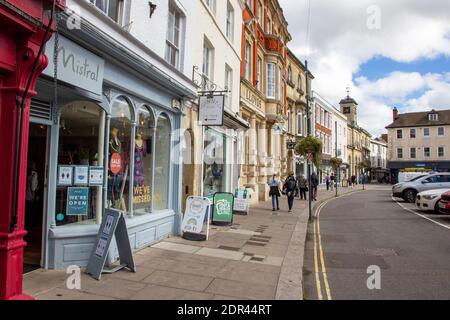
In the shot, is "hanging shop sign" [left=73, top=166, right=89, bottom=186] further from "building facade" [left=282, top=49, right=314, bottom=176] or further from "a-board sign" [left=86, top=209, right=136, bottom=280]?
"building facade" [left=282, top=49, right=314, bottom=176]

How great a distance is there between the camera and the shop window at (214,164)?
42.7ft

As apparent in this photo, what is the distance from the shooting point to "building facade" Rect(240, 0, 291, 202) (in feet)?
58.7

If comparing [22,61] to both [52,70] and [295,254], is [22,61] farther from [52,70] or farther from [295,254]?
[295,254]

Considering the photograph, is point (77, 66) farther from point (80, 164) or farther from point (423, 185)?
point (423, 185)

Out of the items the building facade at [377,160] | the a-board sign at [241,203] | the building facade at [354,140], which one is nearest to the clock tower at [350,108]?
the building facade at [354,140]

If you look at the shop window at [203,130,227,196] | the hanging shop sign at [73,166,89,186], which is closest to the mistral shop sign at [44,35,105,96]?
the hanging shop sign at [73,166,89,186]

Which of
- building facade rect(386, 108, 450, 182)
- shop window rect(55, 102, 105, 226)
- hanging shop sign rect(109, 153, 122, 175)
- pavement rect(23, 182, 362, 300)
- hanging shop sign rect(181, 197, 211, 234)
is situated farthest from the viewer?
building facade rect(386, 108, 450, 182)

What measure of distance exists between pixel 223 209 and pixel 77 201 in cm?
578

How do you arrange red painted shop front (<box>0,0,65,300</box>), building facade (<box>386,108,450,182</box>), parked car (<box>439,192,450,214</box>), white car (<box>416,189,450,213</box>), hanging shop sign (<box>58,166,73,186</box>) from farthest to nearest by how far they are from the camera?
building facade (<box>386,108,450,182</box>) < white car (<box>416,189,450,213</box>) < parked car (<box>439,192,450,214</box>) < hanging shop sign (<box>58,166,73,186</box>) < red painted shop front (<box>0,0,65,300</box>)

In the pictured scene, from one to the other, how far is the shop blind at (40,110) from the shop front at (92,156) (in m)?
0.02

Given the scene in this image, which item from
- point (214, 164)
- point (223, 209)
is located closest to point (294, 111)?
point (214, 164)

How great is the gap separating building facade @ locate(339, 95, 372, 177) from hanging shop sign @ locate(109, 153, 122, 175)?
182 ft

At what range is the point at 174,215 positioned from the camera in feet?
30.1

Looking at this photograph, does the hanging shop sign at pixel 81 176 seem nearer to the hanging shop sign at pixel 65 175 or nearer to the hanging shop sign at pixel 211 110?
the hanging shop sign at pixel 65 175
